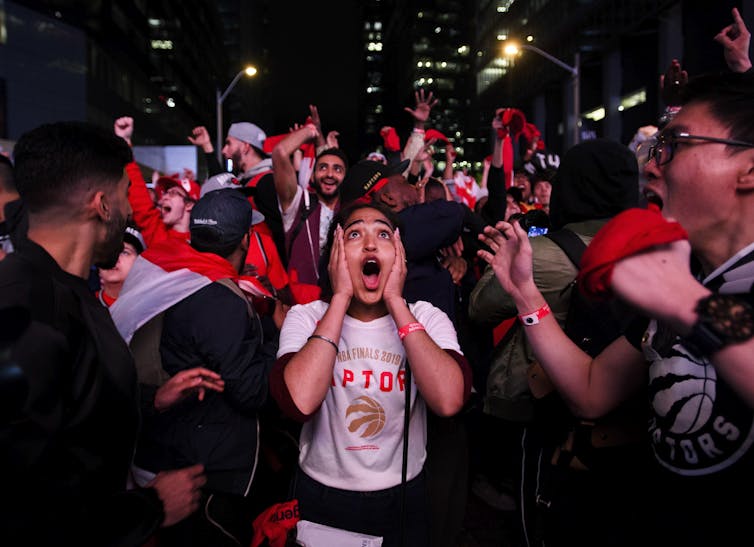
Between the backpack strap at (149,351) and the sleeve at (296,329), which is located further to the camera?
the backpack strap at (149,351)

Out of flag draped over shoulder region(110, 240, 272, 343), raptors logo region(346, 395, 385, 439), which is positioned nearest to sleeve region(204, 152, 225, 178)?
flag draped over shoulder region(110, 240, 272, 343)

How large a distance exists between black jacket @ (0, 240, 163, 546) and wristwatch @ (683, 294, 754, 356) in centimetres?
133

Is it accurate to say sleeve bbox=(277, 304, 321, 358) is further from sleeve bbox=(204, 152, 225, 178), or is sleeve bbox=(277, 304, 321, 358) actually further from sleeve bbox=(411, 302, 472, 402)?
sleeve bbox=(204, 152, 225, 178)

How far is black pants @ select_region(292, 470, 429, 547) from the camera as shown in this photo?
7.41 feet

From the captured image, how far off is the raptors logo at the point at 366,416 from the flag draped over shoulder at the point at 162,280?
36.5 inches

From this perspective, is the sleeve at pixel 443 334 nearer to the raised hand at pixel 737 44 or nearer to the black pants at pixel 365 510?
the black pants at pixel 365 510

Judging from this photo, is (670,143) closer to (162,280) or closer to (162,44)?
(162,280)

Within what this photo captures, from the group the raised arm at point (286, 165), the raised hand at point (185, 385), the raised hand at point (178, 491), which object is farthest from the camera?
the raised arm at point (286, 165)

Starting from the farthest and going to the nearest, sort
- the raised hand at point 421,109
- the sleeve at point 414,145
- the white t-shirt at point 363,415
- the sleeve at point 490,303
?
the raised hand at point 421,109
the sleeve at point 414,145
the sleeve at point 490,303
the white t-shirt at point 363,415

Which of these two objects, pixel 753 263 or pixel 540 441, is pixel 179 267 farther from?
pixel 753 263

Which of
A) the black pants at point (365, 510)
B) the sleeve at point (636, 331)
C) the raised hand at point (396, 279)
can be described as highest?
the raised hand at point (396, 279)

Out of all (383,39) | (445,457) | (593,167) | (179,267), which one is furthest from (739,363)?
(383,39)

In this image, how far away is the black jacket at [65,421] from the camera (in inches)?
52.5

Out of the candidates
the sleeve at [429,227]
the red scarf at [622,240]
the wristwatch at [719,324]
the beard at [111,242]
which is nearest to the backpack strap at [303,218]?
the sleeve at [429,227]
